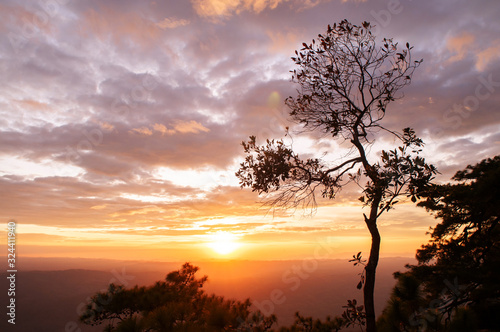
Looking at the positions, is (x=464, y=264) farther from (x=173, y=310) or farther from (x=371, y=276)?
(x=173, y=310)

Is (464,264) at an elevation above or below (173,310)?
above

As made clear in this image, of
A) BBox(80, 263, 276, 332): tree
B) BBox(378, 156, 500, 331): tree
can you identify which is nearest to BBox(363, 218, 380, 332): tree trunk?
BBox(378, 156, 500, 331): tree

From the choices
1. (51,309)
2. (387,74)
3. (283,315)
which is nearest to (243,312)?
(387,74)

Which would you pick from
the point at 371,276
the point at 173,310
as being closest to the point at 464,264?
the point at 371,276

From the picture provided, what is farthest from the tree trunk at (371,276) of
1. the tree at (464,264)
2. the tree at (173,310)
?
the tree at (173,310)

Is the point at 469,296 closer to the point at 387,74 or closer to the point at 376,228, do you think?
the point at 376,228

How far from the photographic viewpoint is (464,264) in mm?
9797

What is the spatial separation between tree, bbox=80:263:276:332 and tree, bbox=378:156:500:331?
5371mm

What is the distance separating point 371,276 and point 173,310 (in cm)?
639

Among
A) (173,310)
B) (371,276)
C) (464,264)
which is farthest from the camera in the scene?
(464,264)

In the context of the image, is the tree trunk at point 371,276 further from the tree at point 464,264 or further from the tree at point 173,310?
the tree at point 173,310

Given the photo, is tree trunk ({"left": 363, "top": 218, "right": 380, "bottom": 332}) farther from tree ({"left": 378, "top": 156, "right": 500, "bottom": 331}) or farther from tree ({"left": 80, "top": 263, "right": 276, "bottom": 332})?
tree ({"left": 80, "top": 263, "right": 276, "bottom": 332})

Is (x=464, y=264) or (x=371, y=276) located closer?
(x=371, y=276)

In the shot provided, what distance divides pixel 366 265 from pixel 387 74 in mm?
5784
